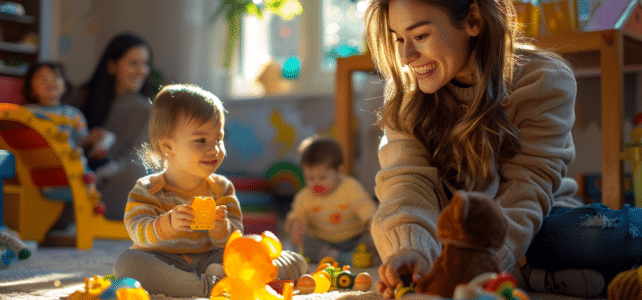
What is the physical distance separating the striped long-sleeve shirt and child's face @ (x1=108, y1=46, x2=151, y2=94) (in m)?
1.54

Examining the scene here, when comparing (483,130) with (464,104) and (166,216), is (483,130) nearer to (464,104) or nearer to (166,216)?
(464,104)

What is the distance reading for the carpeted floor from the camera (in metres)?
1.02

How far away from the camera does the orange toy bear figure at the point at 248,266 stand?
0.80m

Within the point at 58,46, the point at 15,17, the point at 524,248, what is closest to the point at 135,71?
the point at 15,17

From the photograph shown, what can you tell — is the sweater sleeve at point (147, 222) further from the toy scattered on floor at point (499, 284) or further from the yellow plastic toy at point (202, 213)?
the toy scattered on floor at point (499, 284)

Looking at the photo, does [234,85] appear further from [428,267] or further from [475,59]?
[428,267]

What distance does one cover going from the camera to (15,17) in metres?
3.21

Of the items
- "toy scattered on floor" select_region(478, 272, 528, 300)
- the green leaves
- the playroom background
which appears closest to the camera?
"toy scattered on floor" select_region(478, 272, 528, 300)

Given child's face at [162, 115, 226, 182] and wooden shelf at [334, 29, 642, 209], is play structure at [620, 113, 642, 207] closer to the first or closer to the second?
Answer: wooden shelf at [334, 29, 642, 209]

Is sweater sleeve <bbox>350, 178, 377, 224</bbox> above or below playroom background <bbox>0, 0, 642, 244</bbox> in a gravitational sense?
below

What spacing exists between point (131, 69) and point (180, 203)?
161 centimetres

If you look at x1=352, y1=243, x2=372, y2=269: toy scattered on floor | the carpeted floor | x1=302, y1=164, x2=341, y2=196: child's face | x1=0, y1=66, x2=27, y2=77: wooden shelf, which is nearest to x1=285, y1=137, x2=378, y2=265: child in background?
x1=302, y1=164, x2=341, y2=196: child's face

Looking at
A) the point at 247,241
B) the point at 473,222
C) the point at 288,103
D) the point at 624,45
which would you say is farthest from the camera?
the point at 288,103

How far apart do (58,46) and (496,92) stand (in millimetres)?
3374
